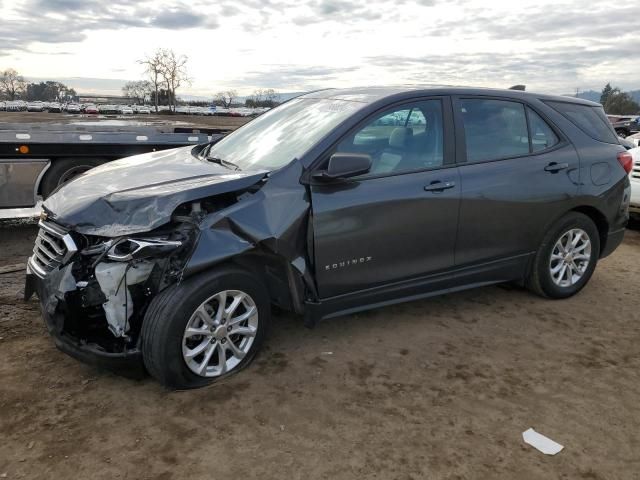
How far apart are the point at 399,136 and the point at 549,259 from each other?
1.87m

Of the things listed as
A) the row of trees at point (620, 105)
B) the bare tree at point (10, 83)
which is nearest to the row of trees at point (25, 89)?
the bare tree at point (10, 83)

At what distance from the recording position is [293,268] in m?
3.52

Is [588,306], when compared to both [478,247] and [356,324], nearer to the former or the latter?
[478,247]

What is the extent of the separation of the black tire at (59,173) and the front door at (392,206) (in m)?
5.23

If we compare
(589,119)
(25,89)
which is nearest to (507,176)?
(589,119)

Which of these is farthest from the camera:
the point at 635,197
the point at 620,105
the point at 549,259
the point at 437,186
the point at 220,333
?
the point at 620,105

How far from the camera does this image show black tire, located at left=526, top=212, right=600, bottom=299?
4738 millimetres

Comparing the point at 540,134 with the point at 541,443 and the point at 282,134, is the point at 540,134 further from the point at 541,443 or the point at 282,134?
the point at 541,443

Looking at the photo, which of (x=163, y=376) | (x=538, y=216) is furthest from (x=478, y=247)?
(x=163, y=376)

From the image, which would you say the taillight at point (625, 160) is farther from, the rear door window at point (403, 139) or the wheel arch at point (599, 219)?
the rear door window at point (403, 139)

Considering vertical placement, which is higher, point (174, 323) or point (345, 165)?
point (345, 165)

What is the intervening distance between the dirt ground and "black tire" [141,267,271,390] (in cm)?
17

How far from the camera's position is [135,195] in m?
3.27

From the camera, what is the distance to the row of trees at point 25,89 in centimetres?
9375
